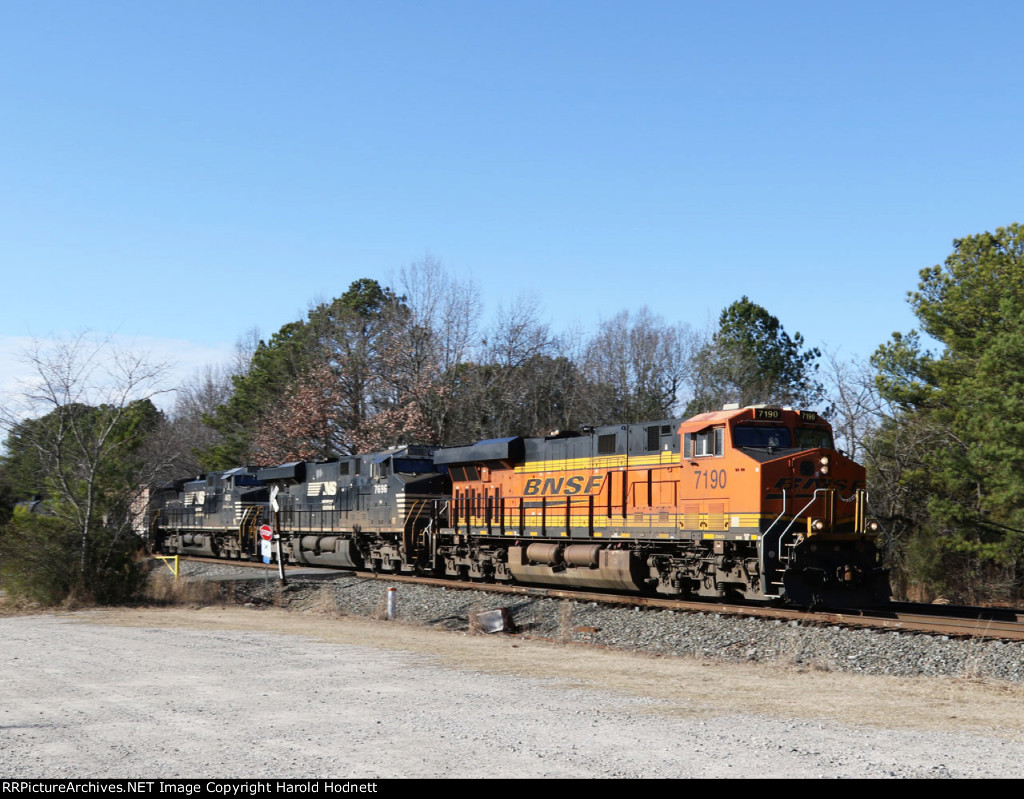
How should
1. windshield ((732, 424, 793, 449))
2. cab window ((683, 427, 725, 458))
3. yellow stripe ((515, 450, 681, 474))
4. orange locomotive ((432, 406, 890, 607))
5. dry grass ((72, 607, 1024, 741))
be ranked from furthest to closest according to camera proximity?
yellow stripe ((515, 450, 681, 474)) → cab window ((683, 427, 725, 458)) → windshield ((732, 424, 793, 449)) → orange locomotive ((432, 406, 890, 607)) → dry grass ((72, 607, 1024, 741))

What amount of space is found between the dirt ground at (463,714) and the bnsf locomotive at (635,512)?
14.0ft

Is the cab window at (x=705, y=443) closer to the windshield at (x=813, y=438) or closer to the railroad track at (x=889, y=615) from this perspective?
the windshield at (x=813, y=438)

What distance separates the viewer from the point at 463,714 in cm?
961

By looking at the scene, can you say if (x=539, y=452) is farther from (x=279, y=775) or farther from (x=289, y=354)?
(x=289, y=354)

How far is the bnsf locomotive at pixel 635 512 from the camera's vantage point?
18.1m

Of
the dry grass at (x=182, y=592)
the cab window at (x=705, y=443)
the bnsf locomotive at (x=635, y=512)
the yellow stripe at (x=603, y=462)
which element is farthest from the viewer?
the dry grass at (x=182, y=592)

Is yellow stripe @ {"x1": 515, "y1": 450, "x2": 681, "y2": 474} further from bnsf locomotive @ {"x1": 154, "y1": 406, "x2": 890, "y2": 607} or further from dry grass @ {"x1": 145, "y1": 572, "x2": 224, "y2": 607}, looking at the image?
dry grass @ {"x1": 145, "y1": 572, "x2": 224, "y2": 607}

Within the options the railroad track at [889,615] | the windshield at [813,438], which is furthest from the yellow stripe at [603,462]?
the railroad track at [889,615]

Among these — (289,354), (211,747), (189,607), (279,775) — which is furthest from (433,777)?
(289,354)

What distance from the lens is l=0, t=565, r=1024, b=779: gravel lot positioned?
761 cm

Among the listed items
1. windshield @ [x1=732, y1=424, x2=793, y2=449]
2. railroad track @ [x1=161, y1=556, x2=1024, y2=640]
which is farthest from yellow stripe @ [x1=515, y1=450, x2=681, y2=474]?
railroad track @ [x1=161, y1=556, x2=1024, y2=640]

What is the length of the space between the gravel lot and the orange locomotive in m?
1.76

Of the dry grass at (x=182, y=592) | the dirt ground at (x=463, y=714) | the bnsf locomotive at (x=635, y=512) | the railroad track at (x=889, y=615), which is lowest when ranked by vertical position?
the dry grass at (x=182, y=592)

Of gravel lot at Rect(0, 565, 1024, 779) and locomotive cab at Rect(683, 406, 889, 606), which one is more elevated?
locomotive cab at Rect(683, 406, 889, 606)
